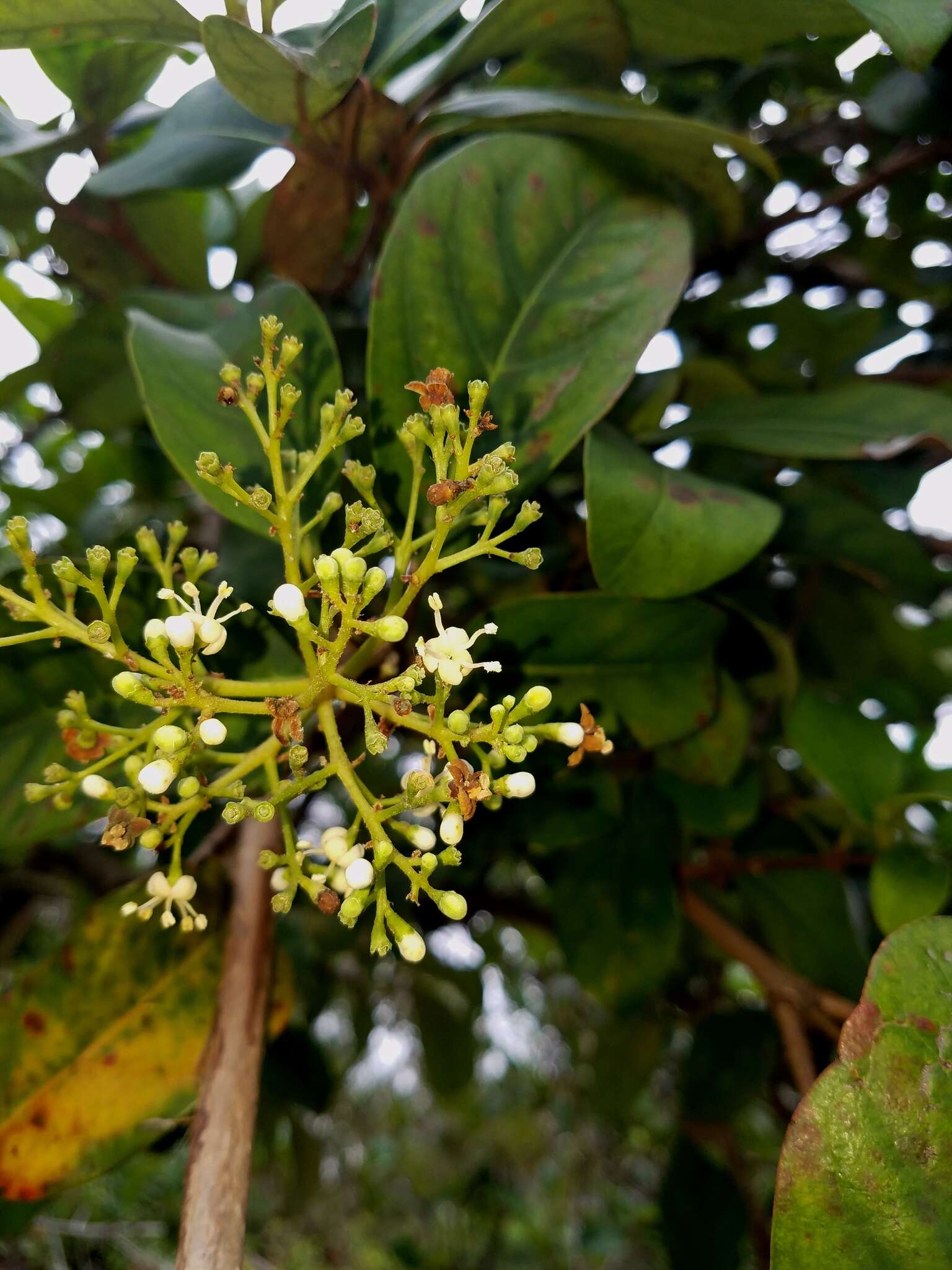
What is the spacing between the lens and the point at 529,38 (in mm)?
916

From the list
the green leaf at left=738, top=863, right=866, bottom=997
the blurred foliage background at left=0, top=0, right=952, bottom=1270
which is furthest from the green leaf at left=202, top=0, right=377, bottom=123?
the green leaf at left=738, top=863, right=866, bottom=997

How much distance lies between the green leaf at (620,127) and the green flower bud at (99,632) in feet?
1.99

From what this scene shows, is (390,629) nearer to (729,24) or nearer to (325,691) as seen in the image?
(325,691)

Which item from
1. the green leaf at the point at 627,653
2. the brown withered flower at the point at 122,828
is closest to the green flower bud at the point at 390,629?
the brown withered flower at the point at 122,828

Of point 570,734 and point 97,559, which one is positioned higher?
point 97,559

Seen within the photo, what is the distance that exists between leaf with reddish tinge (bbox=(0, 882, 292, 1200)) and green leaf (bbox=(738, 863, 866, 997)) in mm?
681

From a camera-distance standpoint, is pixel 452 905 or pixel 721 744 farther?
pixel 721 744

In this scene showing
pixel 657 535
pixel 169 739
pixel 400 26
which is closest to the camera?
pixel 169 739

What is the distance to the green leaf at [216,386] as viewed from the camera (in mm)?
786

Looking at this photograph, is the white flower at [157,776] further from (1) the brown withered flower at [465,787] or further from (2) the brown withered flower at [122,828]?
(1) the brown withered flower at [465,787]

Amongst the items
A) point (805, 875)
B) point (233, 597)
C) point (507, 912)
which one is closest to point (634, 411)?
point (233, 597)

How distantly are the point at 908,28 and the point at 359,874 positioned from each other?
74cm

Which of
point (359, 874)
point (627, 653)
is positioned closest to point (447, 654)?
point (359, 874)

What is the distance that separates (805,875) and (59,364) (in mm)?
1280
